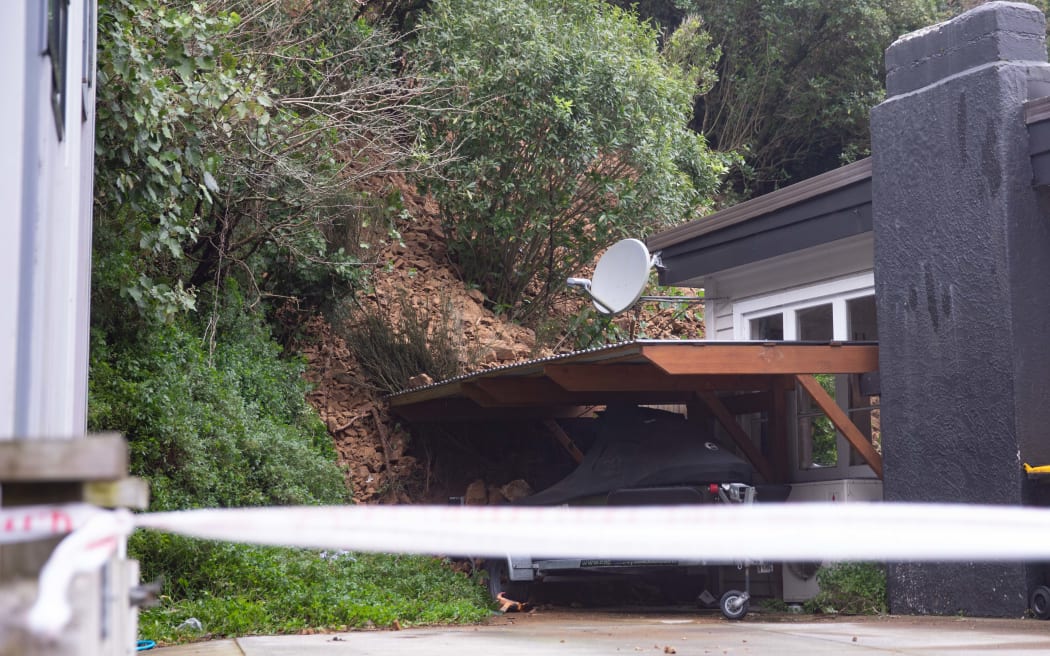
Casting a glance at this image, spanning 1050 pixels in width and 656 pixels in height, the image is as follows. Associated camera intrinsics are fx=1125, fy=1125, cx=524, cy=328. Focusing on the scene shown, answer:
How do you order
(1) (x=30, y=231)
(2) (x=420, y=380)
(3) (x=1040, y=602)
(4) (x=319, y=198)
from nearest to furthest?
(1) (x=30, y=231) < (3) (x=1040, y=602) < (4) (x=319, y=198) < (2) (x=420, y=380)

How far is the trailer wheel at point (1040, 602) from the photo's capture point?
28.1 ft

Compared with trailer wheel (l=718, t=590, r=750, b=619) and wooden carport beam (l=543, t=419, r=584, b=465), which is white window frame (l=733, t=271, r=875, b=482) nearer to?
trailer wheel (l=718, t=590, r=750, b=619)

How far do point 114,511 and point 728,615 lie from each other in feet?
28.5

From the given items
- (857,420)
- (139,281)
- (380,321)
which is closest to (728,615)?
(857,420)

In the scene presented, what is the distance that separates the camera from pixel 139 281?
36.9 ft

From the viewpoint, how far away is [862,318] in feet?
36.8

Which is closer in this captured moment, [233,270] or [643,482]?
[643,482]

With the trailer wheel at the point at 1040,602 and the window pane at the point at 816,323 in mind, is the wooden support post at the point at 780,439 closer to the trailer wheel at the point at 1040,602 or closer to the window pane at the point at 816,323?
the window pane at the point at 816,323

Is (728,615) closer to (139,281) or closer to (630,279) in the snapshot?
(630,279)

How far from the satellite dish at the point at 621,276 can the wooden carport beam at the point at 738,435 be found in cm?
131

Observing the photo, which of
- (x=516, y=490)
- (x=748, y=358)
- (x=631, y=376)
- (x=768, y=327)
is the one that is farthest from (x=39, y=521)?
(x=516, y=490)

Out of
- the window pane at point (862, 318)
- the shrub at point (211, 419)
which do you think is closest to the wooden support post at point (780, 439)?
the window pane at point (862, 318)

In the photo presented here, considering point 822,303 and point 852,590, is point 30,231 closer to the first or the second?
point 852,590

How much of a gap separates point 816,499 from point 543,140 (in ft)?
28.3
